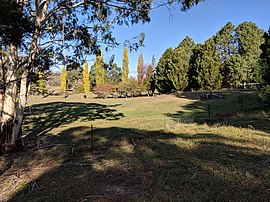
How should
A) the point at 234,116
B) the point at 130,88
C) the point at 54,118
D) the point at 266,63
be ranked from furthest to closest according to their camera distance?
the point at 130,88 → the point at 54,118 → the point at 266,63 → the point at 234,116

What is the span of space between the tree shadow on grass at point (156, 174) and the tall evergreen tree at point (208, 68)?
25.2 meters

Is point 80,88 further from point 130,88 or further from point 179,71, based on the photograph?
point 179,71

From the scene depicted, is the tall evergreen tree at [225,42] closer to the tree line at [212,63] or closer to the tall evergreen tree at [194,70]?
the tree line at [212,63]

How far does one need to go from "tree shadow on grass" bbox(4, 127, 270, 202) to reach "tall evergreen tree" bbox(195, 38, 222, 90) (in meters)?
25.2

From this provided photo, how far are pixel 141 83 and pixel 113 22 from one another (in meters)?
30.5

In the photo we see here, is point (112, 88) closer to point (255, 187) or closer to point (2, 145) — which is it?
point (2, 145)

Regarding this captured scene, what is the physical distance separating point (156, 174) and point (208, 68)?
90.2 ft

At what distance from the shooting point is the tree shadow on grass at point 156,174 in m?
2.66

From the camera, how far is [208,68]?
28.6 m

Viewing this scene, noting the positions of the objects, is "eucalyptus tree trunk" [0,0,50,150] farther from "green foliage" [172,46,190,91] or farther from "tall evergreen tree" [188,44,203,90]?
"green foliage" [172,46,190,91]

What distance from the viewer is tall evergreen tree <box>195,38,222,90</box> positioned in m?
28.5

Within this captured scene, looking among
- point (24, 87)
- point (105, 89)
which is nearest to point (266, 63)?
point (24, 87)

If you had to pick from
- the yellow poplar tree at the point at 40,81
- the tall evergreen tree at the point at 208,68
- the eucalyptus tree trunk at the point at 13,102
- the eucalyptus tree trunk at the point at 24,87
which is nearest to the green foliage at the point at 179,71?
the tall evergreen tree at the point at 208,68

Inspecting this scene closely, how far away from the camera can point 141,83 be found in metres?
38.2
